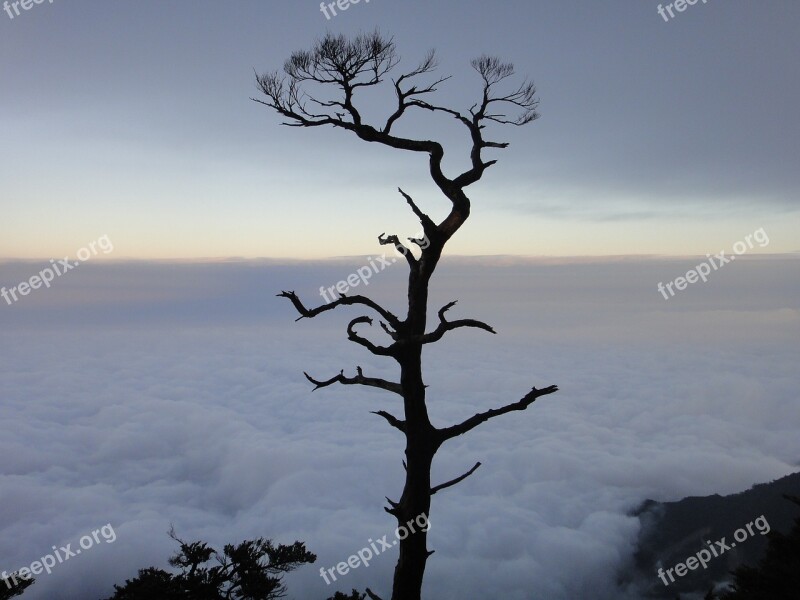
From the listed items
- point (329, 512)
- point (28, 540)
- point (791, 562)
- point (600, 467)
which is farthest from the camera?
point (600, 467)

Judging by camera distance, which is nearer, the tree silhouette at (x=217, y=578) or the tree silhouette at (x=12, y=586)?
the tree silhouette at (x=217, y=578)

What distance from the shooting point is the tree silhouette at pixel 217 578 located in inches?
384

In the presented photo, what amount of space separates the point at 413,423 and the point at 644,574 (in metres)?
147

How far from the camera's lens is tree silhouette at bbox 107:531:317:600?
9.75 m

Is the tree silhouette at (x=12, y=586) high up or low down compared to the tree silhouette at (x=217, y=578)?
up

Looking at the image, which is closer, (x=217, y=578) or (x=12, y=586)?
(x=217, y=578)

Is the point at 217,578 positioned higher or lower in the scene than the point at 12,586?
lower

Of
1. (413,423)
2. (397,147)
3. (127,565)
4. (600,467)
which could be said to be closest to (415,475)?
(413,423)

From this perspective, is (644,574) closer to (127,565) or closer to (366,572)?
(366,572)

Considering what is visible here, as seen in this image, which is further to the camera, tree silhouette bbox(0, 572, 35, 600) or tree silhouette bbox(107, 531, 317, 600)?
tree silhouette bbox(0, 572, 35, 600)

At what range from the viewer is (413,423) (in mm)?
5848

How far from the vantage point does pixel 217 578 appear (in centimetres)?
1062

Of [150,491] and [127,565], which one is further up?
[150,491]

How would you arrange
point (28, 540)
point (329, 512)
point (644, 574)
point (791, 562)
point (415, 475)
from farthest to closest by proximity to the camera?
point (329, 512) → point (28, 540) → point (644, 574) → point (791, 562) → point (415, 475)
